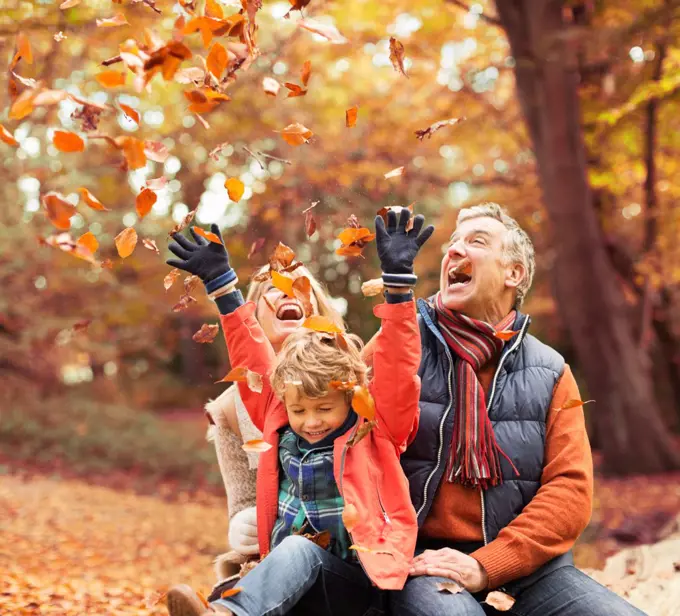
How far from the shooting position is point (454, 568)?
8.02 ft

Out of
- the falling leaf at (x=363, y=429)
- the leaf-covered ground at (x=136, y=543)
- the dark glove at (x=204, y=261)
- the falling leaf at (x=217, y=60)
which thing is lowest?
the leaf-covered ground at (x=136, y=543)

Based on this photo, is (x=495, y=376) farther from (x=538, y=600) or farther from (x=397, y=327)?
(x=538, y=600)

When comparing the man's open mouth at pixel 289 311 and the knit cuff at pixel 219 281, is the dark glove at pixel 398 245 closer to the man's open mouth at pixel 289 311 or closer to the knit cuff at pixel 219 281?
the knit cuff at pixel 219 281

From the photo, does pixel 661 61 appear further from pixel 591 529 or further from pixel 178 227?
pixel 178 227

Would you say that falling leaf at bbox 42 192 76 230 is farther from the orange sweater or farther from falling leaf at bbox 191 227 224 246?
the orange sweater

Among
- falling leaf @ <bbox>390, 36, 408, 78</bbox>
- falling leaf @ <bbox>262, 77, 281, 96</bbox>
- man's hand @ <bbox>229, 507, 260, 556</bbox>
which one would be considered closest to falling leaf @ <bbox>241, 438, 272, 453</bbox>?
man's hand @ <bbox>229, 507, 260, 556</bbox>

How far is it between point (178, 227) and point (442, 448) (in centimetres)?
115

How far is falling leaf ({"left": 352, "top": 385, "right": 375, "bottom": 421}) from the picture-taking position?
2.25 meters

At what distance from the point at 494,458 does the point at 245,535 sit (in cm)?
90

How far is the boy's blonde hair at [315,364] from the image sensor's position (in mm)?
2371

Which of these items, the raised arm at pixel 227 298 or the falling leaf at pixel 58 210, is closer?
the falling leaf at pixel 58 210

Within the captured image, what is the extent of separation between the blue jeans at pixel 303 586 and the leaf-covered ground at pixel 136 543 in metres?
0.89

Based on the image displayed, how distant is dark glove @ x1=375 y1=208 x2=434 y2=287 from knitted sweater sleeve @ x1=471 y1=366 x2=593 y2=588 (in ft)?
2.58

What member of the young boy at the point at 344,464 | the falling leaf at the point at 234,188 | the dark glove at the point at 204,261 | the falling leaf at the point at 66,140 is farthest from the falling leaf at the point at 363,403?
the falling leaf at the point at 66,140
